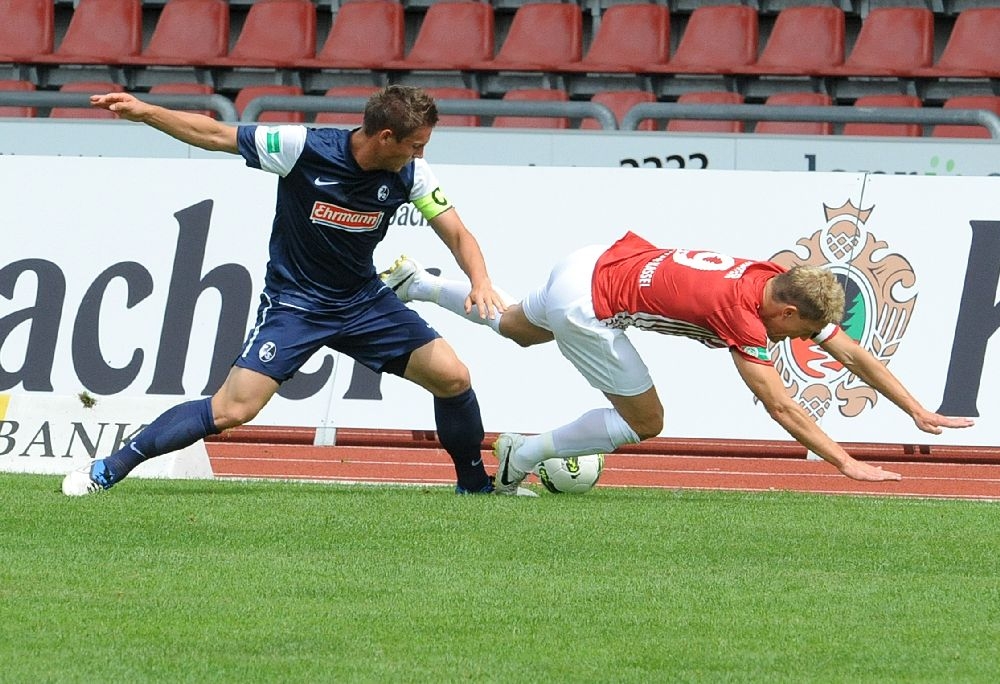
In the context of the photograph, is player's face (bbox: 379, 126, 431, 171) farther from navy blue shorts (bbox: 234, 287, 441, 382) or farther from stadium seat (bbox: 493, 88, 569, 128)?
stadium seat (bbox: 493, 88, 569, 128)

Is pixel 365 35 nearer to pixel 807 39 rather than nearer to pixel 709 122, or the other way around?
pixel 709 122

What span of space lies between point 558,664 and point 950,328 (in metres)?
6.59

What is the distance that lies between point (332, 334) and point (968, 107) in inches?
362

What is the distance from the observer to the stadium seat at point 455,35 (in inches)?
661

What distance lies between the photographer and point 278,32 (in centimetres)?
1734

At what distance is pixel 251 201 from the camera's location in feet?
35.7

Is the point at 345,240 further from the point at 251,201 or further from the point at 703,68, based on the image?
the point at 703,68

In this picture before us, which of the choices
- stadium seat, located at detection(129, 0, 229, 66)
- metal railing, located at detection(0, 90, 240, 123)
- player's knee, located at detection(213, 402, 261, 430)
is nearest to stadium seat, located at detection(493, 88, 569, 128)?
metal railing, located at detection(0, 90, 240, 123)

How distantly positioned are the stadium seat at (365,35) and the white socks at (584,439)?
9.28 metres

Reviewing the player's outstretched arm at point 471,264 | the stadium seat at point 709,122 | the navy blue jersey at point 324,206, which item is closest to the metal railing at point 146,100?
the stadium seat at point 709,122

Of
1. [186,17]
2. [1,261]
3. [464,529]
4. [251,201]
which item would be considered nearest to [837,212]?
[251,201]

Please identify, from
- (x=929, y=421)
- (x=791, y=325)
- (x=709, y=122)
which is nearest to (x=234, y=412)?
(x=791, y=325)

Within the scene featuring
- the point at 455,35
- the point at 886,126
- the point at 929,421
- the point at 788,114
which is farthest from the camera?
the point at 455,35

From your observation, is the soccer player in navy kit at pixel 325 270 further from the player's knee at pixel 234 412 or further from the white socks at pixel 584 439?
the white socks at pixel 584 439
